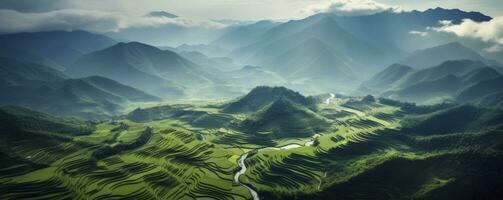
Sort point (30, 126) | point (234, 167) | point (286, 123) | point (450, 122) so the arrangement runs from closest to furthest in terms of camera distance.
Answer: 1. point (234, 167)
2. point (30, 126)
3. point (286, 123)
4. point (450, 122)

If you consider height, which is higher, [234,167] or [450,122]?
[450,122]

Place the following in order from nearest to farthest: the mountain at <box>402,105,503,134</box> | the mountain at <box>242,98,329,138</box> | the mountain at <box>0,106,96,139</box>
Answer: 1. the mountain at <box>0,106,96,139</box>
2. the mountain at <box>242,98,329,138</box>
3. the mountain at <box>402,105,503,134</box>

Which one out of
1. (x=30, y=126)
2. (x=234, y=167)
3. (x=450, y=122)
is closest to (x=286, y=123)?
(x=234, y=167)

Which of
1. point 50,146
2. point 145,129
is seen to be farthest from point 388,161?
point 50,146

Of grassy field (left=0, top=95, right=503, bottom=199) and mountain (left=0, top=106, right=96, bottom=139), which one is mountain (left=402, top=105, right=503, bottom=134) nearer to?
grassy field (left=0, top=95, right=503, bottom=199)

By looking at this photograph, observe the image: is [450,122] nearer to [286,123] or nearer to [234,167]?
[286,123]

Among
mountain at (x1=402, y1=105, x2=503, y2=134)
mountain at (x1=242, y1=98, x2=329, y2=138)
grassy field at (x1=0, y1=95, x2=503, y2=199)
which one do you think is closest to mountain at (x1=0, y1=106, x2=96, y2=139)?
grassy field at (x1=0, y1=95, x2=503, y2=199)

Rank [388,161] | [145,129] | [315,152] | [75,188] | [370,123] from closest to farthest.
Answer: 1. [75,188]
2. [388,161]
3. [315,152]
4. [145,129]
5. [370,123]

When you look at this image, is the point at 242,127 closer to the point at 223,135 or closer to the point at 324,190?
the point at 223,135
